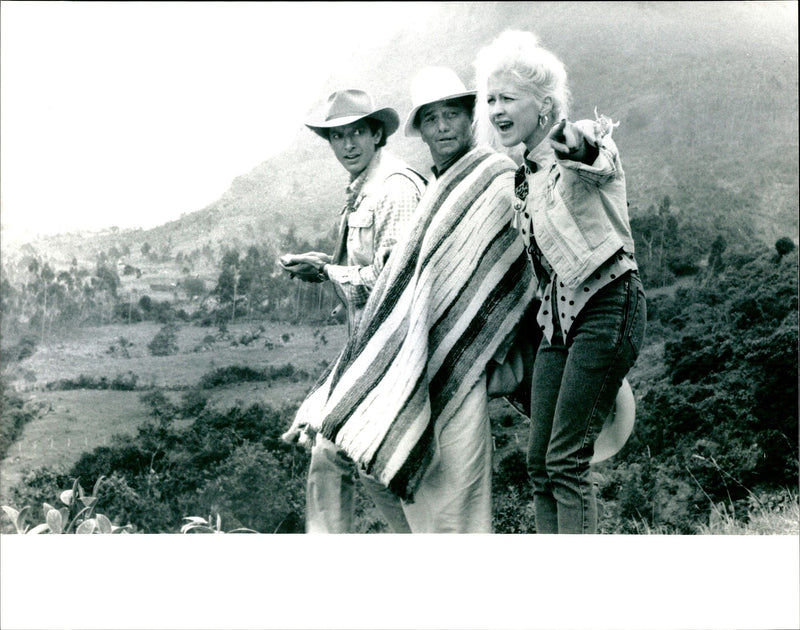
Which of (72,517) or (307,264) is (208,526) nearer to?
(72,517)

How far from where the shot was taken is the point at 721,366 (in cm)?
427

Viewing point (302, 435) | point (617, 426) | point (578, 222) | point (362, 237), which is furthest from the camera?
point (302, 435)

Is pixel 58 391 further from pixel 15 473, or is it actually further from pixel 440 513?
pixel 440 513

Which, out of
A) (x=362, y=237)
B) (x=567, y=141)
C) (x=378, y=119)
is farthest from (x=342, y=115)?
(x=567, y=141)

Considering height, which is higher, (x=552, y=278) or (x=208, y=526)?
(x=552, y=278)

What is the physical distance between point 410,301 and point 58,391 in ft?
5.67

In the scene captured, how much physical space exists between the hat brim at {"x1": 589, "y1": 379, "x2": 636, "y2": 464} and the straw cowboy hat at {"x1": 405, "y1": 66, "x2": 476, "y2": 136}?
119 cm

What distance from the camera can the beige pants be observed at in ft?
11.7

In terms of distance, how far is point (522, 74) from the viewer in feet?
11.2

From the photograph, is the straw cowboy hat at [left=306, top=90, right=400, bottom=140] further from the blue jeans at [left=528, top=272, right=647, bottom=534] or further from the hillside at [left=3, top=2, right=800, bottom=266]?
the blue jeans at [left=528, top=272, right=647, bottom=534]

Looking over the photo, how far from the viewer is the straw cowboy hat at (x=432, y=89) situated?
3568 millimetres

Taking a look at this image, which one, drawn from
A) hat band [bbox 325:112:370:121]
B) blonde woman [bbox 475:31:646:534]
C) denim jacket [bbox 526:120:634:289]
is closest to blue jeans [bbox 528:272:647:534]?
blonde woman [bbox 475:31:646:534]

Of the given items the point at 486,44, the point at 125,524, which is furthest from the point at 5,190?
the point at 486,44

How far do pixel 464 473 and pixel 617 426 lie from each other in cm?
57
